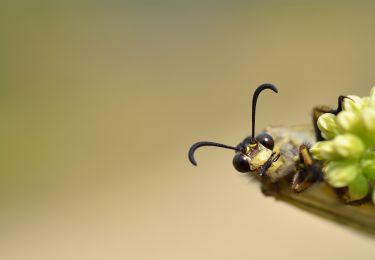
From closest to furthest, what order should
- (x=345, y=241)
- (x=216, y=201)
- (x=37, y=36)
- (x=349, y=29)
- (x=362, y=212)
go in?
(x=362, y=212) < (x=345, y=241) < (x=216, y=201) < (x=349, y=29) < (x=37, y=36)

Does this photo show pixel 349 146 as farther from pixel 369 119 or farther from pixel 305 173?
pixel 305 173

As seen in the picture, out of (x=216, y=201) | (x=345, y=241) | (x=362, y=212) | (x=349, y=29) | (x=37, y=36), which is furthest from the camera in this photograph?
(x=37, y=36)

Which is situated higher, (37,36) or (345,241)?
(37,36)

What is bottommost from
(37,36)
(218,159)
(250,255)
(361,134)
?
(250,255)

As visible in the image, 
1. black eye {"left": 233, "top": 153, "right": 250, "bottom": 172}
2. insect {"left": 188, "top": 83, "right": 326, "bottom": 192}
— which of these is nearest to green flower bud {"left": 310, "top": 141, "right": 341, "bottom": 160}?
insect {"left": 188, "top": 83, "right": 326, "bottom": 192}

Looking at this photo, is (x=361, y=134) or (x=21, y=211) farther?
(x=21, y=211)

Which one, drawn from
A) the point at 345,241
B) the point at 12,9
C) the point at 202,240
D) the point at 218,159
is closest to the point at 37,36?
the point at 12,9

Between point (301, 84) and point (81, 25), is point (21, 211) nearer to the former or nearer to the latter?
point (81, 25)

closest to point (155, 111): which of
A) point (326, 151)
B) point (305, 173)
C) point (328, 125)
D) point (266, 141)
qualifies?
point (266, 141)
